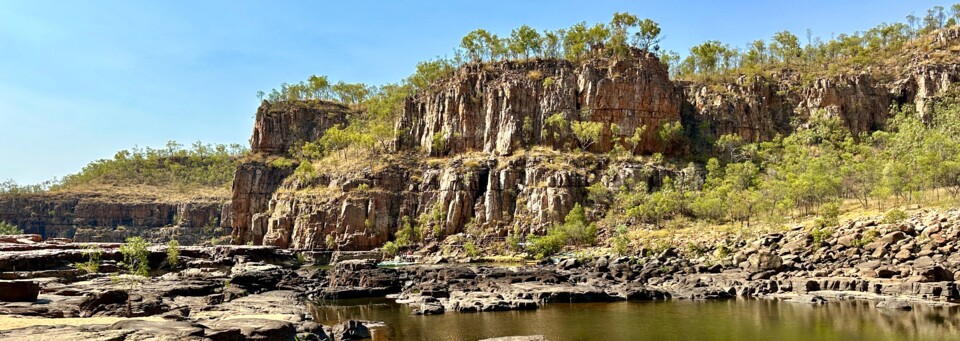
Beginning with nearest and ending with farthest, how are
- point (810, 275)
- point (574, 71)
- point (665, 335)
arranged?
point (665, 335) < point (810, 275) < point (574, 71)

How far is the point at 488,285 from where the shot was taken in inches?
1839

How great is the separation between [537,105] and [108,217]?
11740 centimetres

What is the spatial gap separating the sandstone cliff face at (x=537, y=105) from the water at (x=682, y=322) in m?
73.8

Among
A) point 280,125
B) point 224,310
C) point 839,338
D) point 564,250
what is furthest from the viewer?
point 280,125

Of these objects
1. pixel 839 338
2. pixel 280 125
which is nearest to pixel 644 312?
pixel 839 338

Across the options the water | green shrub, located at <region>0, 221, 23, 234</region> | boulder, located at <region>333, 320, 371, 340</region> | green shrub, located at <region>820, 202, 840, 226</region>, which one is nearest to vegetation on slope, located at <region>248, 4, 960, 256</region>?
green shrub, located at <region>820, 202, 840, 226</region>

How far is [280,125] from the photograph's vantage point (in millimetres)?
147000

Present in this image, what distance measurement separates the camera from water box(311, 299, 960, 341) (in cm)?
2773

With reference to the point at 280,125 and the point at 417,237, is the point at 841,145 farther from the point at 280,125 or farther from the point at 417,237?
the point at 280,125

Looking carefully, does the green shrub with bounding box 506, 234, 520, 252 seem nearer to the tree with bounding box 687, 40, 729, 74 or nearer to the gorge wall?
the gorge wall

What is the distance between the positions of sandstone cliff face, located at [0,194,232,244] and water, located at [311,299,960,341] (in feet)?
430

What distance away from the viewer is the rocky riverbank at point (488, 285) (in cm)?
2531

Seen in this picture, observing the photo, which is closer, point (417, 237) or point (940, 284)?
point (940, 284)

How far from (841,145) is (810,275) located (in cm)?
6961
